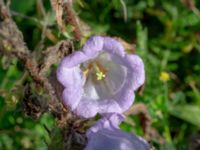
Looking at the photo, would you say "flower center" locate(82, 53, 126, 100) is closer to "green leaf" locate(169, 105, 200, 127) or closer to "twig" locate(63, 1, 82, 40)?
"twig" locate(63, 1, 82, 40)

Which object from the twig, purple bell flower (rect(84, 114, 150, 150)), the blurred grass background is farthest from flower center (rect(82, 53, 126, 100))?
purple bell flower (rect(84, 114, 150, 150))

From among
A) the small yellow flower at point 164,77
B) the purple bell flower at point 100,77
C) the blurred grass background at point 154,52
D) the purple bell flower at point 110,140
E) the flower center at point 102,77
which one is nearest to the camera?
the purple bell flower at point 110,140

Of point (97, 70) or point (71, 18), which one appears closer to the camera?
point (71, 18)

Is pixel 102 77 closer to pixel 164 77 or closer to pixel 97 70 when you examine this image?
pixel 97 70

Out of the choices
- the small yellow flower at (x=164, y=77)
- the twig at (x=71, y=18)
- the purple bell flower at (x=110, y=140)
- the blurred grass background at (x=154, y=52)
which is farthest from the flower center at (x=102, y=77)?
the small yellow flower at (x=164, y=77)

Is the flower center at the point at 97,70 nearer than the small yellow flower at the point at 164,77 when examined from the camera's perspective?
Yes

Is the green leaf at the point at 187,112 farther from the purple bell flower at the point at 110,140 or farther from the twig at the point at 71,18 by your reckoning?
the purple bell flower at the point at 110,140

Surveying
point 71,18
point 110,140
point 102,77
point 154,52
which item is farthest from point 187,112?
point 110,140

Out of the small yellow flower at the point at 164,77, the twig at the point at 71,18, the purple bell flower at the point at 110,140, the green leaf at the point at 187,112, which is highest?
the twig at the point at 71,18
